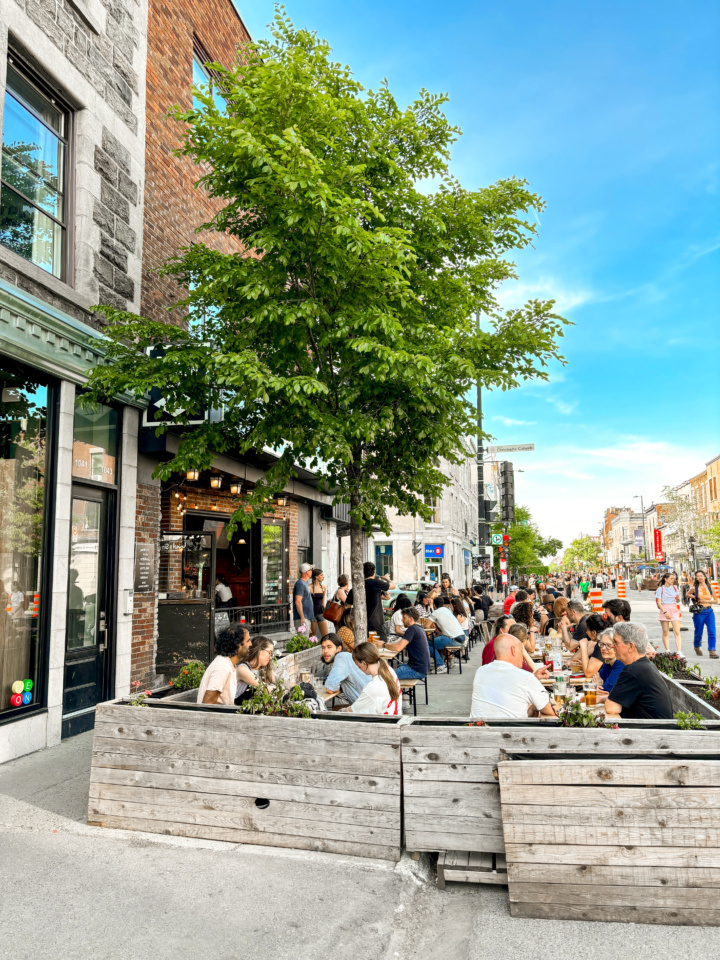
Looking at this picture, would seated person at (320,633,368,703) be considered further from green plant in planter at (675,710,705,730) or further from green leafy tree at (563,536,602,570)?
green leafy tree at (563,536,602,570)

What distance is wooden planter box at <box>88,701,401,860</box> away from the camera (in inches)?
176

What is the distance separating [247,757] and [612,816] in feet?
7.83

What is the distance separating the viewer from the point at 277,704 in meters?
4.89

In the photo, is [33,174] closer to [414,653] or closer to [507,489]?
[414,653]

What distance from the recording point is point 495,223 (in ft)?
31.4

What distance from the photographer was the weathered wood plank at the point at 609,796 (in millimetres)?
3762

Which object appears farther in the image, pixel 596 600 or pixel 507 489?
pixel 507 489

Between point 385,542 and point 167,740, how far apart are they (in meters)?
40.0

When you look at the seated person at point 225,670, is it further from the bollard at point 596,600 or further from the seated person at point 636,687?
the bollard at point 596,600

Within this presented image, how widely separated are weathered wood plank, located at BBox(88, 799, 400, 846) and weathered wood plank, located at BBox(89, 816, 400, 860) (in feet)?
0.08

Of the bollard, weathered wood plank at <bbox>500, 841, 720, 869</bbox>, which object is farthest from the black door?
the bollard

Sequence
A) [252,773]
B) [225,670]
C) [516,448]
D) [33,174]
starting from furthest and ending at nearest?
[516,448] < [33,174] < [225,670] < [252,773]

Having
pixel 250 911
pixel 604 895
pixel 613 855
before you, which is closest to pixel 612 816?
pixel 613 855

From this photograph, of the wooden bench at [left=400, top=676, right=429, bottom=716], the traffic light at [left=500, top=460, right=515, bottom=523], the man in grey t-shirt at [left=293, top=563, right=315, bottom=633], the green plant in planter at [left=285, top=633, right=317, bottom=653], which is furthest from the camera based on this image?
the traffic light at [left=500, top=460, right=515, bottom=523]
